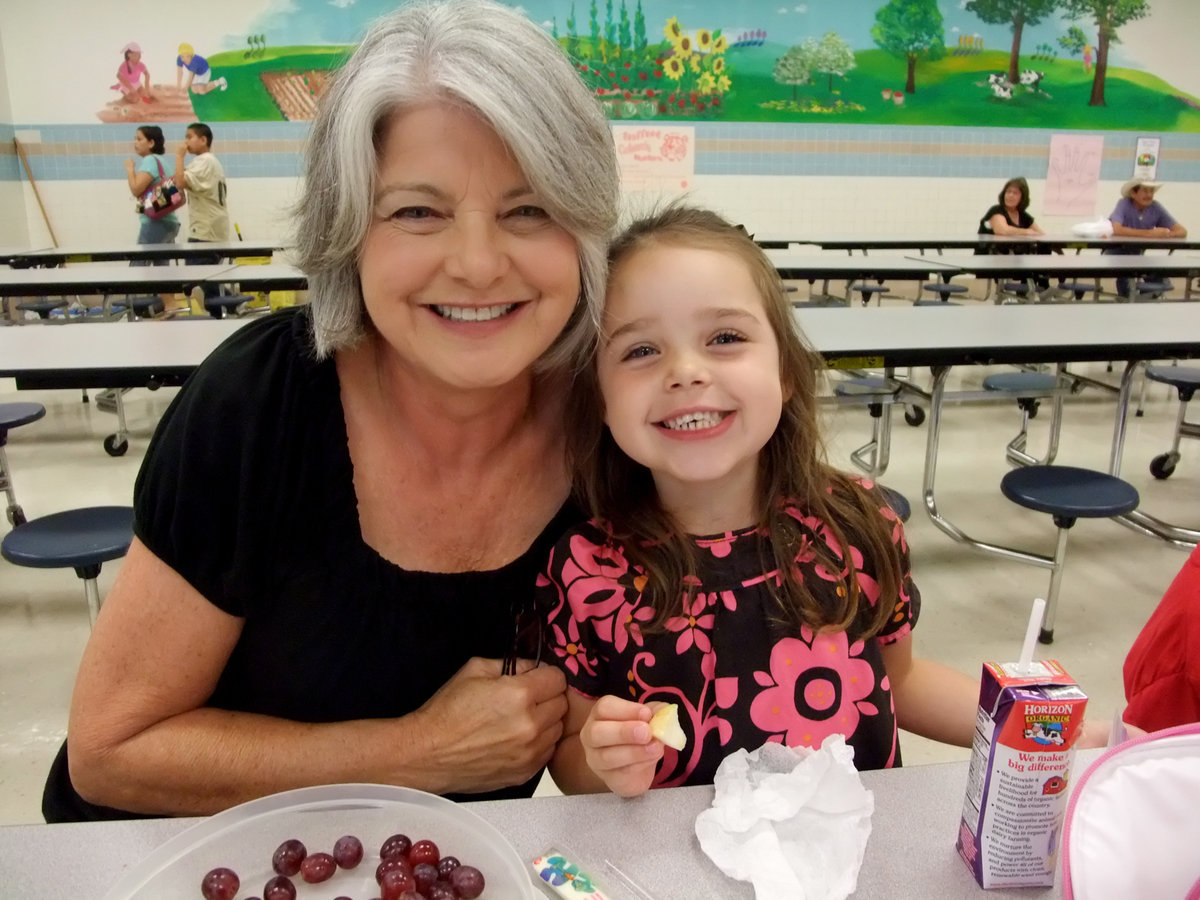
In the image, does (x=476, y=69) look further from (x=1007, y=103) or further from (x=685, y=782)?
(x=1007, y=103)

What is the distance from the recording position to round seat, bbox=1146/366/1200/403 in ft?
11.6

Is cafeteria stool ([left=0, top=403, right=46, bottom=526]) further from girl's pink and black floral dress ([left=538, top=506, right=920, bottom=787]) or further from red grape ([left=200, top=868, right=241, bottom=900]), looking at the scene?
red grape ([left=200, top=868, right=241, bottom=900])

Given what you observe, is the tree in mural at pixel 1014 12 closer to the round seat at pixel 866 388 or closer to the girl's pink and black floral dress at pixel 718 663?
the round seat at pixel 866 388

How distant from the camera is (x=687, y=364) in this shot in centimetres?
99

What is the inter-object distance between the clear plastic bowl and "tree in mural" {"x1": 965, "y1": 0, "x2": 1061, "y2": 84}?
972 cm

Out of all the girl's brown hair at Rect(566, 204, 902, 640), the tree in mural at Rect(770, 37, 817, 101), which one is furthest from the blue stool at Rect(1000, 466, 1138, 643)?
the tree in mural at Rect(770, 37, 817, 101)

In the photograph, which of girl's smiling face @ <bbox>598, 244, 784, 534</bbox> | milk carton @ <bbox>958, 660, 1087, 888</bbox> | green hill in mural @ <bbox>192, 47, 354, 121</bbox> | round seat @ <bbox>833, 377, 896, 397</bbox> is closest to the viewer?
milk carton @ <bbox>958, 660, 1087, 888</bbox>

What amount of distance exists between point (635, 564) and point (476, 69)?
1.92 feet

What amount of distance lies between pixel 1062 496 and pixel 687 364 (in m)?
1.91

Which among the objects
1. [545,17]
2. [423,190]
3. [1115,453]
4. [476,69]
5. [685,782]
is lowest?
[1115,453]

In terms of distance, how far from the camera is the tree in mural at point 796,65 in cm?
818

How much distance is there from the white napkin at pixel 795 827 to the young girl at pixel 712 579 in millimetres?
235

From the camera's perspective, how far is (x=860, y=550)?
3.63 ft

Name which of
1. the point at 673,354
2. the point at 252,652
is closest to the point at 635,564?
the point at 673,354
